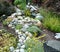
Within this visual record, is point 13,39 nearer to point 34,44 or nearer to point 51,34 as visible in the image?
point 34,44

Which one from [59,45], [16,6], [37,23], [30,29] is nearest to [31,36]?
[30,29]

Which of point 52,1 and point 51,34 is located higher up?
point 52,1

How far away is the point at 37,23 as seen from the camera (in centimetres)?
823

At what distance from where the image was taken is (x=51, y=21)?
8.23 metres

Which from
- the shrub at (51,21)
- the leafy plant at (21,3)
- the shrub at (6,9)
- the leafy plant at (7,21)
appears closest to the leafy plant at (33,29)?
the shrub at (51,21)

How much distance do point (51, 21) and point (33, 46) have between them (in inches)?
75.6

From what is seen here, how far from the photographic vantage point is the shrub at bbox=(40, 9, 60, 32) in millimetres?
8008

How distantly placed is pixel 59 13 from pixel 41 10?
723 mm

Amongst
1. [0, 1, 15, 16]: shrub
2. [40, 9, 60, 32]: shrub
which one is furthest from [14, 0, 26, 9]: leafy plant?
[40, 9, 60, 32]: shrub

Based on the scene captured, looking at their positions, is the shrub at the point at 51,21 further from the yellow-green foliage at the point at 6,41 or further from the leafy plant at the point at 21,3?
the yellow-green foliage at the point at 6,41

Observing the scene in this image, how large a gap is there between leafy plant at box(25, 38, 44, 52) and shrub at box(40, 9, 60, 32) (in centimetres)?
134

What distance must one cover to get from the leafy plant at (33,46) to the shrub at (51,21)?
134 cm

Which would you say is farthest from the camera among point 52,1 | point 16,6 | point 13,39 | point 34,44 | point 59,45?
point 16,6

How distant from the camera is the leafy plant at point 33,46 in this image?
6355 mm
